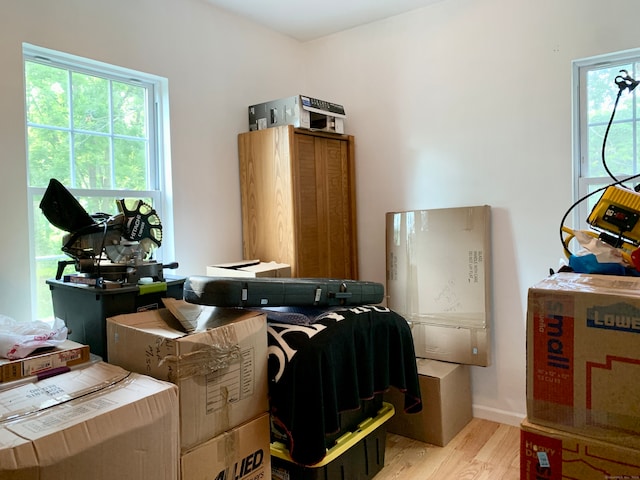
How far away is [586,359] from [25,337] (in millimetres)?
1836

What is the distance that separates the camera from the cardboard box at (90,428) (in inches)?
45.7

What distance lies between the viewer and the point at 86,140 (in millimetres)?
2521

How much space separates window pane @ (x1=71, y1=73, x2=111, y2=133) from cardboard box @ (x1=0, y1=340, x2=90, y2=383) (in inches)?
50.5

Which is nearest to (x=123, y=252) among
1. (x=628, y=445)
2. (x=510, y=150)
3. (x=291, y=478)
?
(x=291, y=478)

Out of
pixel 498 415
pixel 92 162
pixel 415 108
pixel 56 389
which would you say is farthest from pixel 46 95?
pixel 498 415

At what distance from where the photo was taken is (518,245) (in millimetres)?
2877

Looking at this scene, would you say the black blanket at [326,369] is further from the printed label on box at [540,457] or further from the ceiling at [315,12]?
the ceiling at [315,12]

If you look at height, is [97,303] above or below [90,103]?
below

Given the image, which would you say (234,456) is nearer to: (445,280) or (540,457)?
(540,457)

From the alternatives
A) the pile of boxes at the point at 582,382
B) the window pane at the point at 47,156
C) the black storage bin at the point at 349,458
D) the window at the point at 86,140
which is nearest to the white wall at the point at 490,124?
the black storage bin at the point at 349,458

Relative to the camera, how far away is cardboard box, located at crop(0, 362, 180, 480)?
1.16m

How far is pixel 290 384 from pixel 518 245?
176 cm

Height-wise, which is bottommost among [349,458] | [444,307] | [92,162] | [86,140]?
[349,458]

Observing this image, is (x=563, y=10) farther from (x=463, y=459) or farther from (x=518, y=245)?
(x=463, y=459)
